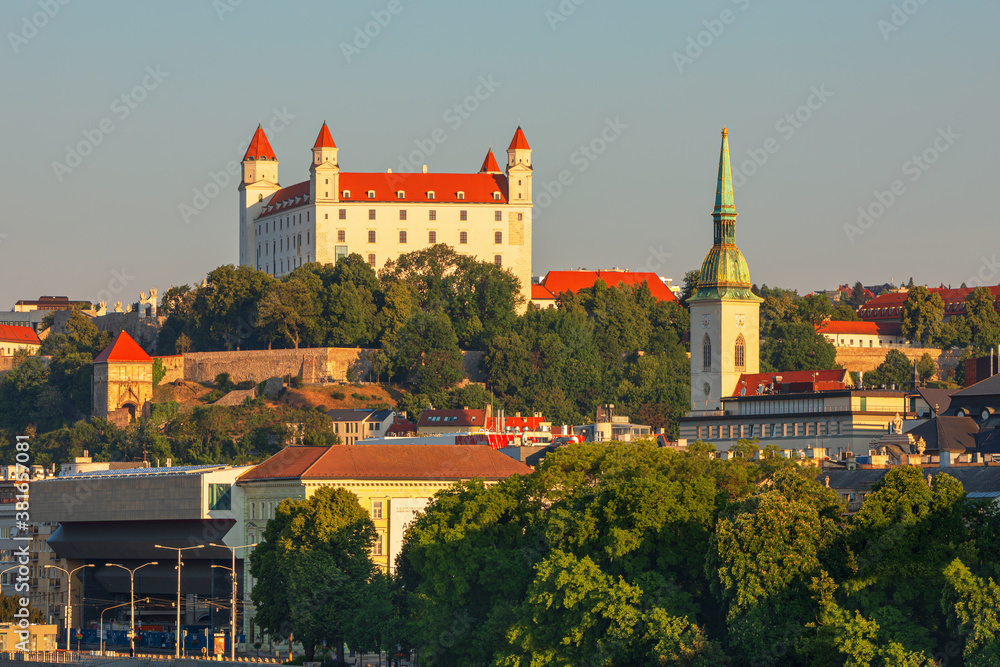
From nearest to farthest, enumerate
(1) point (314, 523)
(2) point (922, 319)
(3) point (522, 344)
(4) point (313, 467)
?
(1) point (314, 523)
(4) point (313, 467)
(3) point (522, 344)
(2) point (922, 319)

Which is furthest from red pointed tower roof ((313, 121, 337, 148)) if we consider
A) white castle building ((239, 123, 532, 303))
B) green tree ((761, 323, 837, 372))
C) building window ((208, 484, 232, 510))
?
building window ((208, 484, 232, 510))

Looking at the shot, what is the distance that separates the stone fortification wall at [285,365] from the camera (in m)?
149

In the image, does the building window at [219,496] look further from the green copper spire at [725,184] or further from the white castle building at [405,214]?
the white castle building at [405,214]

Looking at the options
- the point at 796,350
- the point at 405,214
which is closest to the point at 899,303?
the point at 796,350

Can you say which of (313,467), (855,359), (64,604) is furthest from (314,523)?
(855,359)

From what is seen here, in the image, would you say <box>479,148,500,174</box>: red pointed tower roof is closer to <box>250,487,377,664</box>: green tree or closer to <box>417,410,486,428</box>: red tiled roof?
<box>417,410,486,428</box>: red tiled roof

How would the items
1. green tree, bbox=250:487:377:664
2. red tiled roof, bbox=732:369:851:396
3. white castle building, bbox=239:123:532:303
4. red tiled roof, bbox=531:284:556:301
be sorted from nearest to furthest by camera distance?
1. green tree, bbox=250:487:377:664
2. red tiled roof, bbox=732:369:851:396
3. white castle building, bbox=239:123:532:303
4. red tiled roof, bbox=531:284:556:301

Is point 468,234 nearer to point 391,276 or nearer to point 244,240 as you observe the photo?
point 391,276

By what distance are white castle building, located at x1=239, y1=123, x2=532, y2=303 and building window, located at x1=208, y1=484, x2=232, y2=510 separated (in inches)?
2733

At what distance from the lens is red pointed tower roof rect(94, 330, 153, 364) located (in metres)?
154

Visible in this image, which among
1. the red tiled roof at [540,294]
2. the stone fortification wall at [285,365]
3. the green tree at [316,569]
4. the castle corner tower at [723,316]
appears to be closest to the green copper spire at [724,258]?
the castle corner tower at [723,316]

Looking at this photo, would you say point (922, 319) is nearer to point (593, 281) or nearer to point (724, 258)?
point (593, 281)

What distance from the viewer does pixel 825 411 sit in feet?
355

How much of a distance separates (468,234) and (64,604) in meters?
68.7
